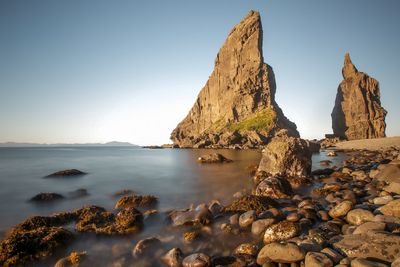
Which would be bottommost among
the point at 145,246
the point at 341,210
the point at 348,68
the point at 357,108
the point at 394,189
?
the point at 145,246

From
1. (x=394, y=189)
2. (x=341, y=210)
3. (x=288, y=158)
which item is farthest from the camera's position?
(x=288, y=158)

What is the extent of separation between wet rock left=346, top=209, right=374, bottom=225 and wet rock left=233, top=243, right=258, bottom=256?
162 inches

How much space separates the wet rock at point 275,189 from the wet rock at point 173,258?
780 cm

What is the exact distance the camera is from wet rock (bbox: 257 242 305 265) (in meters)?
6.28

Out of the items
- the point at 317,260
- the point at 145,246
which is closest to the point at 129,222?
the point at 145,246

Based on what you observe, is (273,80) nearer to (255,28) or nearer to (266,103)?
(266,103)

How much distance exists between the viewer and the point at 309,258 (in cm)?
594

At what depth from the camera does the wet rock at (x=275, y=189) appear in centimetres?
1351

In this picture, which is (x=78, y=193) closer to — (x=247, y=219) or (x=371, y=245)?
(x=247, y=219)

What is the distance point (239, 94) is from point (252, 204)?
14437cm

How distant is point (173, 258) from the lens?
6906 mm

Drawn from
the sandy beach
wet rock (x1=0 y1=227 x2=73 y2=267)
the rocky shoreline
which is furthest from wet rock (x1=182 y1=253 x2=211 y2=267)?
the sandy beach

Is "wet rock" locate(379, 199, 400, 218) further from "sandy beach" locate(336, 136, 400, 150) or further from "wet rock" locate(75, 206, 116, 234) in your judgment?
"sandy beach" locate(336, 136, 400, 150)

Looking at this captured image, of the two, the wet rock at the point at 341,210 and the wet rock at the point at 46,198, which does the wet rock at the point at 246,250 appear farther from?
the wet rock at the point at 46,198
